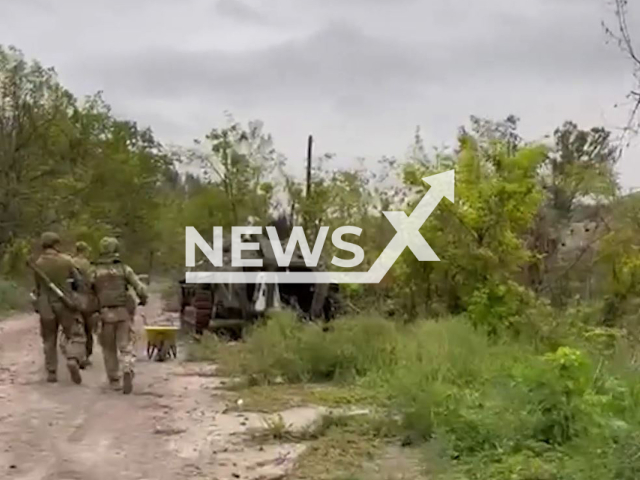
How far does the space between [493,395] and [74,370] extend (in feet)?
20.4

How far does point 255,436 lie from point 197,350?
7503 mm

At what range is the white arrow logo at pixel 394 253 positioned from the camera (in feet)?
58.2

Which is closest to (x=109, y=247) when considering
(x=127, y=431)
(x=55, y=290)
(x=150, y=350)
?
(x=55, y=290)

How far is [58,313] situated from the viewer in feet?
42.7

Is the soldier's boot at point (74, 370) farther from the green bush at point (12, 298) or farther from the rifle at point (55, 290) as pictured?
the green bush at point (12, 298)

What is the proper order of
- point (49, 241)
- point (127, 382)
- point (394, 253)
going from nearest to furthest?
point (127, 382) → point (49, 241) → point (394, 253)

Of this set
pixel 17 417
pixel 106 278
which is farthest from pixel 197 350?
pixel 17 417

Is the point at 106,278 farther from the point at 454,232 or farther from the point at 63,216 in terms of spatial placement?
the point at 63,216

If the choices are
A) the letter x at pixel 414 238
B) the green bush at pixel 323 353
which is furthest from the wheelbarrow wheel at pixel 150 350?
the letter x at pixel 414 238

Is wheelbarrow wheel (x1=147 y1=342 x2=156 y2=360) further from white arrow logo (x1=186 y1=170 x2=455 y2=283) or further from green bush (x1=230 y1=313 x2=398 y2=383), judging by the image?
white arrow logo (x1=186 y1=170 x2=455 y2=283)

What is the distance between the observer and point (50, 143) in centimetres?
3525

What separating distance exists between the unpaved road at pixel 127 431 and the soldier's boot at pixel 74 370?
141 millimetres

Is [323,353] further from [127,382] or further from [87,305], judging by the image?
[87,305]

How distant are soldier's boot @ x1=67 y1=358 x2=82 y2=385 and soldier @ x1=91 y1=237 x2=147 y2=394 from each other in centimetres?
43
